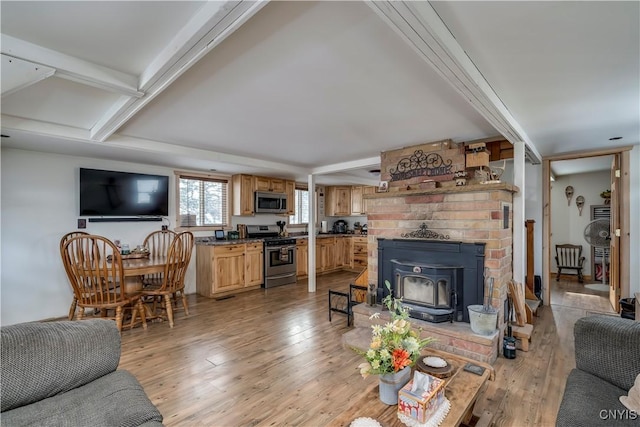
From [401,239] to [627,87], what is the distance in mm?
2138

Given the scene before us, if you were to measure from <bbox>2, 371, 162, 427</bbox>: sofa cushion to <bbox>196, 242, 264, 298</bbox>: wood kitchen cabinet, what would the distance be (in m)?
3.33

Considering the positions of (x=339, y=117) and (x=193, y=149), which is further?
(x=193, y=149)

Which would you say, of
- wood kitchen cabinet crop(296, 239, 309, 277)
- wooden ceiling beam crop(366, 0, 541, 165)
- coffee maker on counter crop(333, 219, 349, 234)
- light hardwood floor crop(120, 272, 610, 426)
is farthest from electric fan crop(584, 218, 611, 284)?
wood kitchen cabinet crop(296, 239, 309, 277)

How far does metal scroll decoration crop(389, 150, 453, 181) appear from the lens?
3244 millimetres

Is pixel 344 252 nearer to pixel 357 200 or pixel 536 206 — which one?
pixel 357 200

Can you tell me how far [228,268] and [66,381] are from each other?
350cm

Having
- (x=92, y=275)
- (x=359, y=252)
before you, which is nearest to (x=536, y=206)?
(x=359, y=252)

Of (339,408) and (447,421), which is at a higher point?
(447,421)

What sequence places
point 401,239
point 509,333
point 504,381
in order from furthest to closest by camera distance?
point 401,239
point 509,333
point 504,381

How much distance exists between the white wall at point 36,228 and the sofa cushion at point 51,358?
9.70 feet

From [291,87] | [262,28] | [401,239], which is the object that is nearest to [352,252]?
[401,239]

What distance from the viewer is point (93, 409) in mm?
1246

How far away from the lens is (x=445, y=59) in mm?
1440

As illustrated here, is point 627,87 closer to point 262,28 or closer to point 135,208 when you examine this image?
point 262,28
